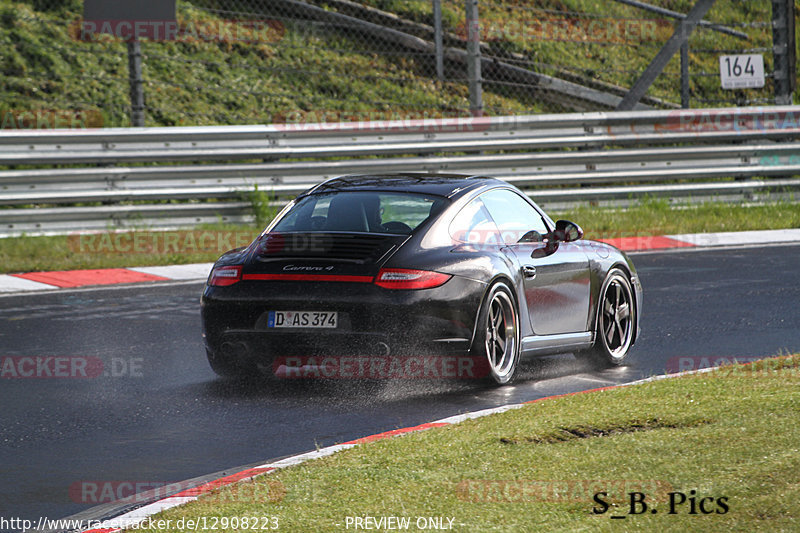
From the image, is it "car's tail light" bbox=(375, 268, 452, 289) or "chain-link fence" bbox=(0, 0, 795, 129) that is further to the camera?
"chain-link fence" bbox=(0, 0, 795, 129)

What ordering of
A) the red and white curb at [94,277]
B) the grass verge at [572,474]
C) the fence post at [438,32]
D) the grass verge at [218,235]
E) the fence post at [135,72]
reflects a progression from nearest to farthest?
1. the grass verge at [572,474]
2. the red and white curb at [94,277]
3. the grass verge at [218,235]
4. the fence post at [135,72]
5. the fence post at [438,32]

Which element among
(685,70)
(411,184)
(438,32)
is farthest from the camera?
(438,32)

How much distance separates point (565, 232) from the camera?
881 cm

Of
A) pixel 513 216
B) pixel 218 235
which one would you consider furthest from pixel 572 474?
pixel 218 235

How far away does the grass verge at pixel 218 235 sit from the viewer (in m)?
14.3

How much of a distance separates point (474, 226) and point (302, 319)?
4.55 feet

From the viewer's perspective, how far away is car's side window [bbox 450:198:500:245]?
27.0ft

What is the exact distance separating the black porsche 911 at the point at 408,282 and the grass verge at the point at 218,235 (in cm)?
622

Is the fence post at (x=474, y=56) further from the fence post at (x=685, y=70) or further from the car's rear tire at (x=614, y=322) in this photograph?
the car's rear tire at (x=614, y=322)

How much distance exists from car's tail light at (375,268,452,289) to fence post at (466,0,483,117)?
362 inches

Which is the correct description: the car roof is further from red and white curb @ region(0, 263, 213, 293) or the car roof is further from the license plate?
red and white curb @ region(0, 263, 213, 293)

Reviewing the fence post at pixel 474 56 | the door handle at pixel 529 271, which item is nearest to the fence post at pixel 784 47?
the fence post at pixel 474 56

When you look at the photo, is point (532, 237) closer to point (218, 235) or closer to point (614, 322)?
point (614, 322)

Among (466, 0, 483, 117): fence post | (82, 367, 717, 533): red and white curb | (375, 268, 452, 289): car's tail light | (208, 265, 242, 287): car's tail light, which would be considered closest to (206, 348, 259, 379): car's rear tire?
(208, 265, 242, 287): car's tail light
